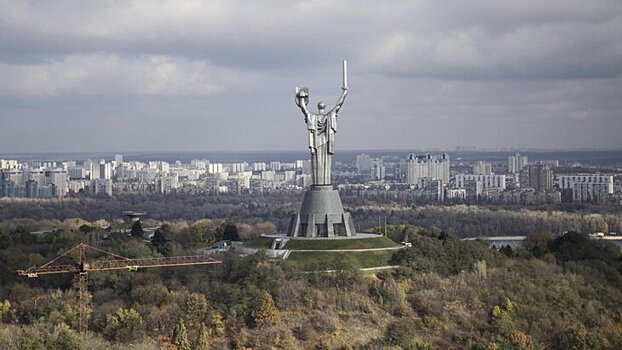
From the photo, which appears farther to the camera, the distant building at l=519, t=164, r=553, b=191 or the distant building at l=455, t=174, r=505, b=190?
the distant building at l=455, t=174, r=505, b=190

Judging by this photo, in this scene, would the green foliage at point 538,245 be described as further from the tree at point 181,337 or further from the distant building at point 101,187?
the distant building at point 101,187

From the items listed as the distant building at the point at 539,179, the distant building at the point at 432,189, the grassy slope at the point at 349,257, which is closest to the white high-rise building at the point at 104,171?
the distant building at the point at 432,189

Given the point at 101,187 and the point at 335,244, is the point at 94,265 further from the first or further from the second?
the point at 101,187

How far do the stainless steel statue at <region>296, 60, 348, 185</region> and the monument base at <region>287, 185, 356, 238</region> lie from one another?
524 millimetres

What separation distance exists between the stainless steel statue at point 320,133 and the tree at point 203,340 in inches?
396

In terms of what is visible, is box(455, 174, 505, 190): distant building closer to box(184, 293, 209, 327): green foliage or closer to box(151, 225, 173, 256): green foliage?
box(151, 225, 173, 256): green foliage

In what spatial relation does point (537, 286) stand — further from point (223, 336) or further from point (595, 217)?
point (595, 217)

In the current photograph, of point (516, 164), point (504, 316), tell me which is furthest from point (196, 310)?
point (516, 164)

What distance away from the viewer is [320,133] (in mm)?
41719

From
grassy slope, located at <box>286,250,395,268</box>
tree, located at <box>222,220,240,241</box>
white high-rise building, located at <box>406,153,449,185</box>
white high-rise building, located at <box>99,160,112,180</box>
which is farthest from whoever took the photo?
white high-rise building, located at <box>99,160,112,180</box>

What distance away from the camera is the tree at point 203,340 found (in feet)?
107

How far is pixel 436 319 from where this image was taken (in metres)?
34.6

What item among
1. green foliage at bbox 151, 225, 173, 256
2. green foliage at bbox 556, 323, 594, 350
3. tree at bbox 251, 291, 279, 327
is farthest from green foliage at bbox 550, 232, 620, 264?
green foliage at bbox 151, 225, 173, 256

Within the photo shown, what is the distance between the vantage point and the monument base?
41156 millimetres
